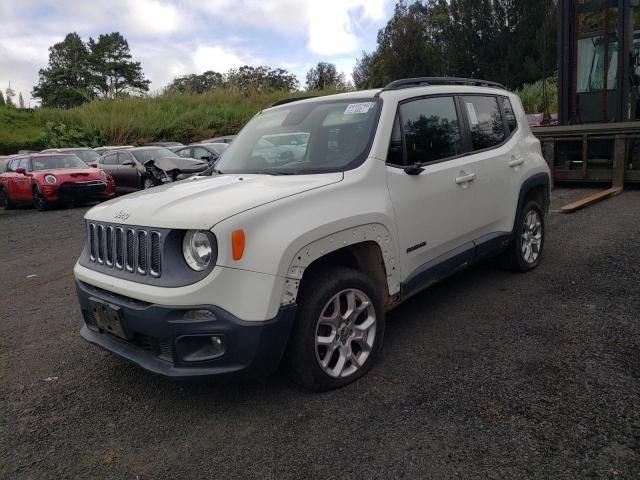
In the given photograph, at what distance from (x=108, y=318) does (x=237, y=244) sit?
3.25 feet

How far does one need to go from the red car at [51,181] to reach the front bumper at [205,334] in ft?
38.4

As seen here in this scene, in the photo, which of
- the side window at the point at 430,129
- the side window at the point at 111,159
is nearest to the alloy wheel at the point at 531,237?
the side window at the point at 430,129

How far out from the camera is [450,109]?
4340 millimetres

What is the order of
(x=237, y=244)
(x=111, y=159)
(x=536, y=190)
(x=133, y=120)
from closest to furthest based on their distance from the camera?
1. (x=237, y=244)
2. (x=536, y=190)
3. (x=111, y=159)
4. (x=133, y=120)

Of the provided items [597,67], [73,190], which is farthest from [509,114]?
[73,190]

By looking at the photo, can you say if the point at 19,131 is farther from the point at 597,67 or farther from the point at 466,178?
the point at 466,178

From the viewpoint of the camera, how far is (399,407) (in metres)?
3.01

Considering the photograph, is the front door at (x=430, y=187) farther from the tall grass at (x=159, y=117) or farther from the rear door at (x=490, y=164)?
the tall grass at (x=159, y=117)

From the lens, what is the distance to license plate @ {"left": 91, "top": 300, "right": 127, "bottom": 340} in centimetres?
305

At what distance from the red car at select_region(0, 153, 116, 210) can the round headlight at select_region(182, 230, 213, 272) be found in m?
11.9

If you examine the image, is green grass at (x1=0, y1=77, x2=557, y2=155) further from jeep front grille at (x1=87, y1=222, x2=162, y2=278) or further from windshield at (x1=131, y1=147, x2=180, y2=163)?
jeep front grille at (x1=87, y1=222, x2=162, y2=278)

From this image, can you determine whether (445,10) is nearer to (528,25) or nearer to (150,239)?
(528,25)

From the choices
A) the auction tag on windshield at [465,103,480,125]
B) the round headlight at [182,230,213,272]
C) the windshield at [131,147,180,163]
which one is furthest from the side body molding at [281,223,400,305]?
the windshield at [131,147,180,163]

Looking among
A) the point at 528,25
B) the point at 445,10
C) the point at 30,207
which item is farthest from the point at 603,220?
the point at 445,10
